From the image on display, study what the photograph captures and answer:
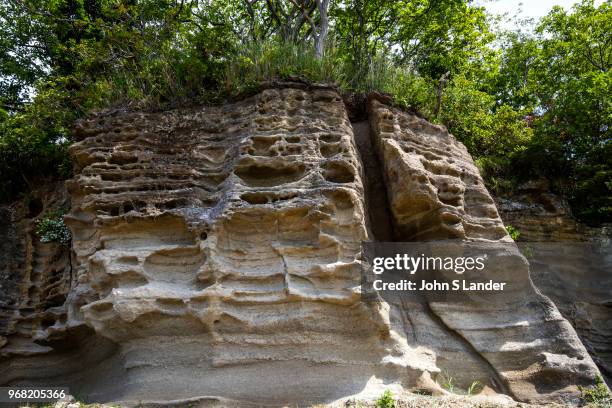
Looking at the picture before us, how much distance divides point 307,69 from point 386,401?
541 cm

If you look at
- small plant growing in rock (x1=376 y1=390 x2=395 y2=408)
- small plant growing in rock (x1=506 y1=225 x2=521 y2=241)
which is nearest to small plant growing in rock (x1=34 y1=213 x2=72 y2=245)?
small plant growing in rock (x1=376 y1=390 x2=395 y2=408)

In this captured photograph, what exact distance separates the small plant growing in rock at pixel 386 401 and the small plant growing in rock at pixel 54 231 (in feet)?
18.9

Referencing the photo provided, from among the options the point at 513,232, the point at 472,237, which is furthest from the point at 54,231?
the point at 513,232

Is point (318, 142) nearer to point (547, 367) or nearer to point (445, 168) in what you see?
point (445, 168)

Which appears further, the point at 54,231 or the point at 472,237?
the point at 54,231

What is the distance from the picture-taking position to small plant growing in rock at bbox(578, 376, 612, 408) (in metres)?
5.36

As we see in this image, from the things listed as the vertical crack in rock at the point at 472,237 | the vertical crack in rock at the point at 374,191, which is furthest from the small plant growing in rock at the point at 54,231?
the vertical crack in rock at the point at 472,237

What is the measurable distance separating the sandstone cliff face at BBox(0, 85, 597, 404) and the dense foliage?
1.24 m

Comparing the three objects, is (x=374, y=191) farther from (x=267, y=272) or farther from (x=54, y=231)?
(x=54, y=231)

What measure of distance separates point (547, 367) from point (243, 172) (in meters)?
4.46

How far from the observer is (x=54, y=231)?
26.9ft

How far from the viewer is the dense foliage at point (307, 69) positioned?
853cm

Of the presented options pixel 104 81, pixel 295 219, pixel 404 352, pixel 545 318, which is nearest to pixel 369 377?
pixel 404 352

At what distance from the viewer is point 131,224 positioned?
20.9 ft
